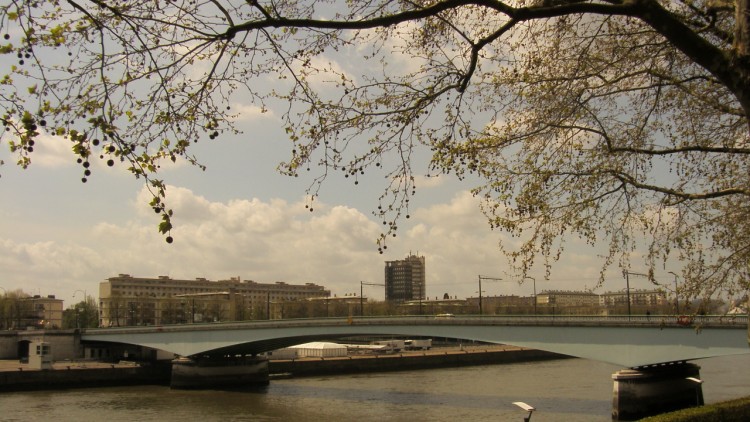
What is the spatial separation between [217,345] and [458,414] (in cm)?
2205

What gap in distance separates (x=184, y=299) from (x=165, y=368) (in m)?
49.4

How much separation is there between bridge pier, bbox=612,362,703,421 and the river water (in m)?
0.92

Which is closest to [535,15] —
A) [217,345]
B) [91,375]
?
[217,345]

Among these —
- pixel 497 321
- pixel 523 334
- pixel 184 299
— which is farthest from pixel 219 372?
pixel 184 299

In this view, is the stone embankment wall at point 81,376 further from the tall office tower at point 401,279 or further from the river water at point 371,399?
the tall office tower at point 401,279

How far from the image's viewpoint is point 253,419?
3250 centimetres

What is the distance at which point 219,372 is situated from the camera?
4959cm

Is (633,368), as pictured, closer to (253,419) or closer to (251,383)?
(253,419)

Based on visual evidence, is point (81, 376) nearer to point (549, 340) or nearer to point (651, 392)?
point (549, 340)

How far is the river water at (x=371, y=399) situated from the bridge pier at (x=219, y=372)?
5.35 feet

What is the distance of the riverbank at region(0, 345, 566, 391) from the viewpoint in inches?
1811

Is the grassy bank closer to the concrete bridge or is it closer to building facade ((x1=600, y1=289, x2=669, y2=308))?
building facade ((x1=600, y1=289, x2=669, y2=308))

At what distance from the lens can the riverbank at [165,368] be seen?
151 ft

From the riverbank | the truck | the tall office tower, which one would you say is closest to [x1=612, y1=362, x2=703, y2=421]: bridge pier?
the riverbank
